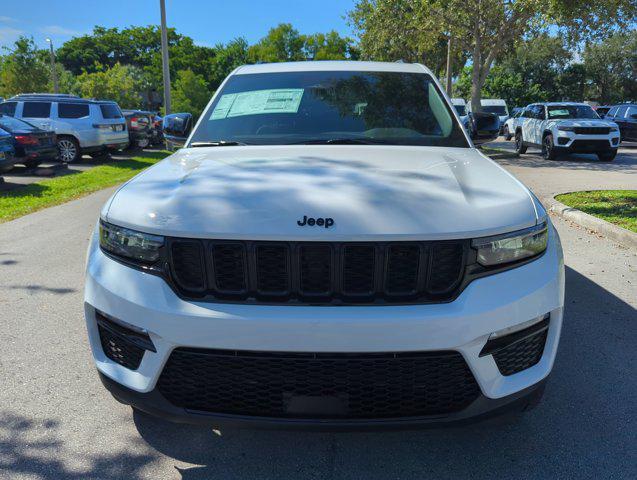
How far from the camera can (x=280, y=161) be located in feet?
9.59

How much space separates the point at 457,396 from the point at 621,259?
15.8ft

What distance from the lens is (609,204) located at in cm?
898

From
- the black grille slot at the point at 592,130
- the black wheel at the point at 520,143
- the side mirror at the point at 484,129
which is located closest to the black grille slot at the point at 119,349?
the side mirror at the point at 484,129

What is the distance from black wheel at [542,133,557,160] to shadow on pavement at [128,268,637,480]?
15.6 meters

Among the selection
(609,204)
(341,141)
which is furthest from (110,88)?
(341,141)

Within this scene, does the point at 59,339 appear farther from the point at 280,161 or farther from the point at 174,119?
the point at 280,161

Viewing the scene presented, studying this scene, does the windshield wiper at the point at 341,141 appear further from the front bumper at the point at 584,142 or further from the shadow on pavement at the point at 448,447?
the front bumper at the point at 584,142

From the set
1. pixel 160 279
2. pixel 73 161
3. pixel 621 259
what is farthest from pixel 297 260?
pixel 73 161

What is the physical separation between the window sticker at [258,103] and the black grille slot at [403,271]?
187 centimetres

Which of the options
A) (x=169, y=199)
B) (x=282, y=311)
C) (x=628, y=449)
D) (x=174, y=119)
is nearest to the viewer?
(x=282, y=311)

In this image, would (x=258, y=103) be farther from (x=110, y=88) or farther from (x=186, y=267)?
(x=110, y=88)

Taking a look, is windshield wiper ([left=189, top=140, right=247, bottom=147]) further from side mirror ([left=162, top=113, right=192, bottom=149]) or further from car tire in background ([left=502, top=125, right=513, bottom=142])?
car tire in background ([left=502, top=125, right=513, bottom=142])

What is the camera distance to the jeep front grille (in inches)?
86.3

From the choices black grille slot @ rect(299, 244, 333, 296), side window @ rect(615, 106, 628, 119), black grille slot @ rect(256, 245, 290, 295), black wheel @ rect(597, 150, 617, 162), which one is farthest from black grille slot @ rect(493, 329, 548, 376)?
side window @ rect(615, 106, 628, 119)
